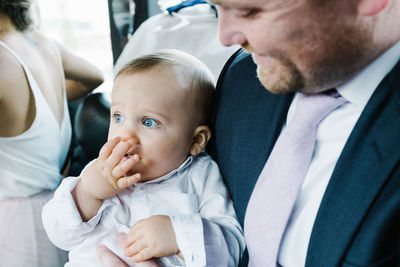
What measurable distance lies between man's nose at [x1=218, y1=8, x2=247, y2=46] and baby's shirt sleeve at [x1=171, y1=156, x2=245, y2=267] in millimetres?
442

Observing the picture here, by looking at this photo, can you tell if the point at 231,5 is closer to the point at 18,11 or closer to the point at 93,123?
the point at 93,123

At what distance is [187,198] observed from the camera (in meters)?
1.12

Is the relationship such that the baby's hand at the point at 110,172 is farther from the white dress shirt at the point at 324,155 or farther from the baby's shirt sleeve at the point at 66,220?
the white dress shirt at the point at 324,155

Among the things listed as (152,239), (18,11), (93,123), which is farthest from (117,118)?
(18,11)

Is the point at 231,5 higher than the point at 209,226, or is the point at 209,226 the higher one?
the point at 231,5

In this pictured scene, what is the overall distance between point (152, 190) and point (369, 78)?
622 mm

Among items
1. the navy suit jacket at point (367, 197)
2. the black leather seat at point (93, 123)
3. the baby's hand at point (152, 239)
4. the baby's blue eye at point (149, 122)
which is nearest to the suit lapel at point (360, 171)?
the navy suit jacket at point (367, 197)

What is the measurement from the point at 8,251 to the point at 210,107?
→ 2.98 ft

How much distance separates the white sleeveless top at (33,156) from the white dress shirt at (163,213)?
0.52 metres

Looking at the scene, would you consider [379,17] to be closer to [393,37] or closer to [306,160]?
[393,37]

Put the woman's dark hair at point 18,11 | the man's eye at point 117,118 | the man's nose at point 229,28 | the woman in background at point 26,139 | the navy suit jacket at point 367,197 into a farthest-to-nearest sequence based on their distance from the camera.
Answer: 1. the woman's dark hair at point 18,11
2. the woman in background at point 26,139
3. the man's eye at point 117,118
4. the man's nose at point 229,28
5. the navy suit jacket at point 367,197

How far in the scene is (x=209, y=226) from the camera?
1044 mm

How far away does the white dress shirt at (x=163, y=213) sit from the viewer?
104cm

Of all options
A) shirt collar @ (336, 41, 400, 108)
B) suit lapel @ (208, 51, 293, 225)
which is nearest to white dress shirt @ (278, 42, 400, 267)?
shirt collar @ (336, 41, 400, 108)
